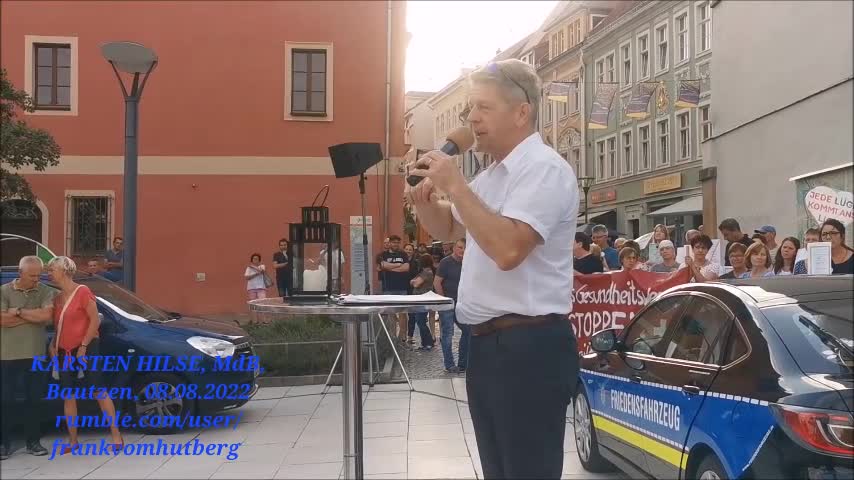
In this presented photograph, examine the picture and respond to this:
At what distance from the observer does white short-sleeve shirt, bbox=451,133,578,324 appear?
191 centimetres

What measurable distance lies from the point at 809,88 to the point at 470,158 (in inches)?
37.2

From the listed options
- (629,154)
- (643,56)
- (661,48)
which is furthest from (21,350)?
(629,154)

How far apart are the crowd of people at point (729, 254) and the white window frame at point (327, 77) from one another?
4448 mm

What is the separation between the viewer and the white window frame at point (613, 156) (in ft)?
92.4

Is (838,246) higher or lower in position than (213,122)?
lower

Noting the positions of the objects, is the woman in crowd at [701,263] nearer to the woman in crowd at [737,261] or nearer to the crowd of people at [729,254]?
the crowd of people at [729,254]

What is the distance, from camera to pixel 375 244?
16.1 metres

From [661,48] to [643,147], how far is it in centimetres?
860

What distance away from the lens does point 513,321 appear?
2.01 m

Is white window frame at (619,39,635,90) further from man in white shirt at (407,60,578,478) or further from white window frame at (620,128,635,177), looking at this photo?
man in white shirt at (407,60,578,478)

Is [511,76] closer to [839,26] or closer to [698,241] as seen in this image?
[839,26]

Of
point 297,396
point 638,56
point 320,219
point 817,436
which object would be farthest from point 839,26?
point 638,56

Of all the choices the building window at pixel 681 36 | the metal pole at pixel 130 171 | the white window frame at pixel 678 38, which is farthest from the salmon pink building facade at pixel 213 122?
the building window at pixel 681 36

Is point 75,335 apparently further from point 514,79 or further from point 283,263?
point 514,79
